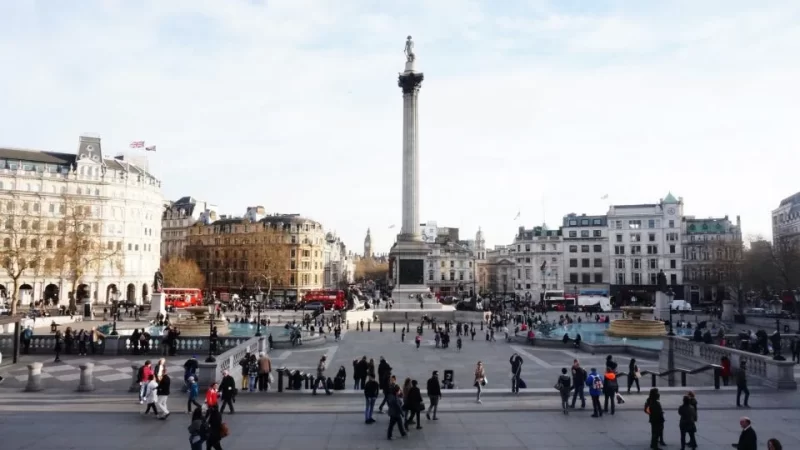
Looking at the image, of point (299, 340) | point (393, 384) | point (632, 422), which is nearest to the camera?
point (393, 384)

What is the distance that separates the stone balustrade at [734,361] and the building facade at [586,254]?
7072 cm

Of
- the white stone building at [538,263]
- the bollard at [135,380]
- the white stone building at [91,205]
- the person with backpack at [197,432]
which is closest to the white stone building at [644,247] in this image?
the white stone building at [538,263]

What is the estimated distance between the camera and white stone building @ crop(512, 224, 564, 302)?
100m

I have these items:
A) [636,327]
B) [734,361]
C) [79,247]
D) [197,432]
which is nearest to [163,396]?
[197,432]

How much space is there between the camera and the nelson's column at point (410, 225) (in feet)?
208

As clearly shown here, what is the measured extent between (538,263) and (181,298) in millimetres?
63713

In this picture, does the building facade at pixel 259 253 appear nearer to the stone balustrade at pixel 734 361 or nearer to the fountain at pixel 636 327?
the fountain at pixel 636 327

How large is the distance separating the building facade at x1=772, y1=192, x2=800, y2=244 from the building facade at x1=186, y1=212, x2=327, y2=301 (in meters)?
80.4

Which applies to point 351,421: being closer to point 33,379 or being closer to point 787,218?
point 33,379

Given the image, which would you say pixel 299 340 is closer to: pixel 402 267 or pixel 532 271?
pixel 402 267

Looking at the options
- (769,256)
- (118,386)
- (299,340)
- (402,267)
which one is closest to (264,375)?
(118,386)

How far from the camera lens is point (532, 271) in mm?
102562

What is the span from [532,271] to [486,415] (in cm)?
8871

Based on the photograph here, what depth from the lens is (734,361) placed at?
72.4 ft
